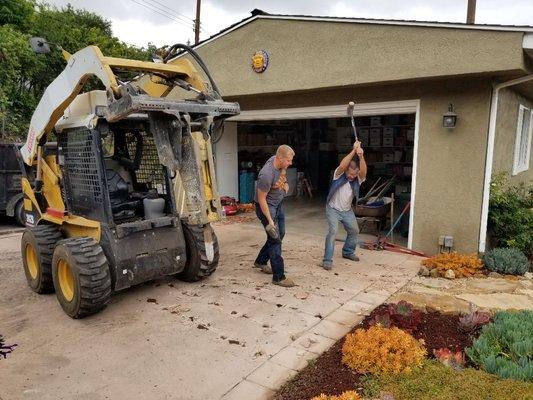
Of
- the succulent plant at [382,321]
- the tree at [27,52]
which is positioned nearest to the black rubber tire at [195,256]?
the succulent plant at [382,321]

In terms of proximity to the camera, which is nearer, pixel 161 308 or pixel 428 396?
pixel 428 396

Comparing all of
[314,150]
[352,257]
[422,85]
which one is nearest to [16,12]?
[314,150]

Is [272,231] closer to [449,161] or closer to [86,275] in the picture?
[86,275]

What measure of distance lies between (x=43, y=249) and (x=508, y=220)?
22.3ft

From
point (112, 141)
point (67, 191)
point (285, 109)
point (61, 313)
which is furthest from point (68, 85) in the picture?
point (285, 109)

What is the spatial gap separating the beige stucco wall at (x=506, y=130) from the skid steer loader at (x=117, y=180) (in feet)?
15.5

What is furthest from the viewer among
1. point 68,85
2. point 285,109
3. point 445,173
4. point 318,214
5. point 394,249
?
point 318,214

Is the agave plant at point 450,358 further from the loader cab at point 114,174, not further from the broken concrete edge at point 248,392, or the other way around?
the loader cab at point 114,174

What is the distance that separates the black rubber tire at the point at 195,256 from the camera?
5.23m

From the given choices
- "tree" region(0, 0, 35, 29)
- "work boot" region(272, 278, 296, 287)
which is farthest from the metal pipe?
"tree" region(0, 0, 35, 29)

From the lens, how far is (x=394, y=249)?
7.18m

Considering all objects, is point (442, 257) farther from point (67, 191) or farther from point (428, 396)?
point (67, 191)

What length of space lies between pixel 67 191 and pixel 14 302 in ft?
4.87

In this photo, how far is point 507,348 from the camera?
3395 mm
